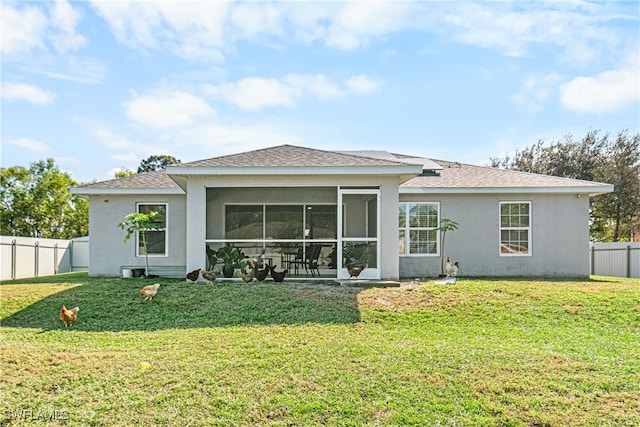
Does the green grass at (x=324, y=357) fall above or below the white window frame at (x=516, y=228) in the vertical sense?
below

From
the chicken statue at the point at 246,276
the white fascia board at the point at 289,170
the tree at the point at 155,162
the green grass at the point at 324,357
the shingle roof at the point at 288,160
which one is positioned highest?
the tree at the point at 155,162

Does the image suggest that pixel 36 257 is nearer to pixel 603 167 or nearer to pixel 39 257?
pixel 39 257

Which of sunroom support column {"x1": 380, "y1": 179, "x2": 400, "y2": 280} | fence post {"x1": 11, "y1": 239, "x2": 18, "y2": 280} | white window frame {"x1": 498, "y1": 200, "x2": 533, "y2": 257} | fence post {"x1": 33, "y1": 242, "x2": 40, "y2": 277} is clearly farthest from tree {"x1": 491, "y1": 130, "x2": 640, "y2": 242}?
fence post {"x1": 11, "y1": 239, "x2": 18, "y2": 280}

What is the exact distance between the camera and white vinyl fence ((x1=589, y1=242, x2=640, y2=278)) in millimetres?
17359

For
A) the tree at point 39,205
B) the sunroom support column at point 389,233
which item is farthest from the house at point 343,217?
the tree at point 39,205

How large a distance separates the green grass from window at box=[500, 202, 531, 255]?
156 inches

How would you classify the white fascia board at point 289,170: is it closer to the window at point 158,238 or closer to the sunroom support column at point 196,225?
the sunroom support column at point 196,225

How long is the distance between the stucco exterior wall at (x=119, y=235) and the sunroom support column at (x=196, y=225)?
3.43m

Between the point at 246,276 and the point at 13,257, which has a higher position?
the point at 13,257

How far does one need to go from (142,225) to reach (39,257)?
730 cm

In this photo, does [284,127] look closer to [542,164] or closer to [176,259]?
[176,259]

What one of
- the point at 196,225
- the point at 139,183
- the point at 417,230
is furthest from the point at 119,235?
the point at 417,230

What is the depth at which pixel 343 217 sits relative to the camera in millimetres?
12008

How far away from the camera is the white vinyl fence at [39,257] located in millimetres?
16406
